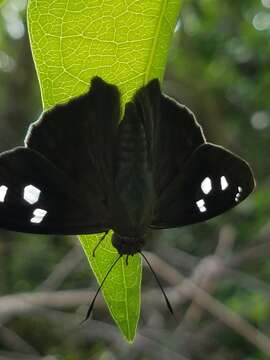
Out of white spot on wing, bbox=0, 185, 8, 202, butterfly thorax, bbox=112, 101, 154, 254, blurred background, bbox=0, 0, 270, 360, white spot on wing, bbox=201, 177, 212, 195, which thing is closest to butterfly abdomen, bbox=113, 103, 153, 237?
butterfly thorax, bbox=112, 101, 154, 254

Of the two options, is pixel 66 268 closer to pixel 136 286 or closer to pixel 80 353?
pixel 80 353

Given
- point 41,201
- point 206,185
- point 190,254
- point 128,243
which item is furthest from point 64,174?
point 190,254

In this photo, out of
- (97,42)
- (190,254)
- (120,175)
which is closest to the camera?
(97,42)

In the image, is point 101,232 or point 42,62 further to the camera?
point 101,232

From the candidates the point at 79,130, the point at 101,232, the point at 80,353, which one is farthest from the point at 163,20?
the point at 80,353

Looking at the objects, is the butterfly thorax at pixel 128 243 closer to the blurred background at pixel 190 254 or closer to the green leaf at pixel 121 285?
the green leaf at pixel 121 285

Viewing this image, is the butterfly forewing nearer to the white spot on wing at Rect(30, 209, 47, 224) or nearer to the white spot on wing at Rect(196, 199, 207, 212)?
the white spot on wing at Rect(30, 209, 47, 224)

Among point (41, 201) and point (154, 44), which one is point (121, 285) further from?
point (154, 44)
